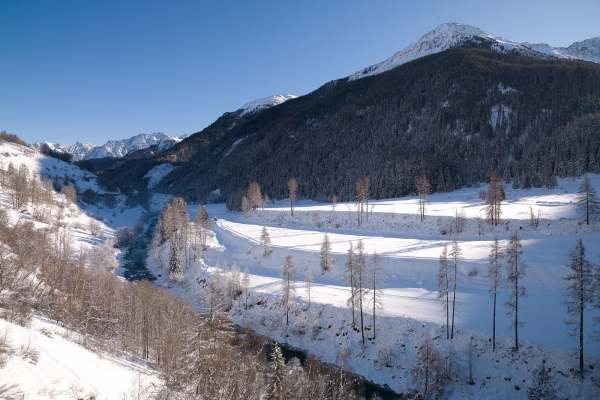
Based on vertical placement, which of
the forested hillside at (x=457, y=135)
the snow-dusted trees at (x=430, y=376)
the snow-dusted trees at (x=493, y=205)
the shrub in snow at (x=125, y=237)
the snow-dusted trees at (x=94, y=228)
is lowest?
the snow-dusted trees at (x=430, y=376)

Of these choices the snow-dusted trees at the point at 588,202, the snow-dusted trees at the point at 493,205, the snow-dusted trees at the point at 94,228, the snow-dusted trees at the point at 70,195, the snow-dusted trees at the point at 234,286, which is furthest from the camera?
the snow-dusted trees at the point at 70,195

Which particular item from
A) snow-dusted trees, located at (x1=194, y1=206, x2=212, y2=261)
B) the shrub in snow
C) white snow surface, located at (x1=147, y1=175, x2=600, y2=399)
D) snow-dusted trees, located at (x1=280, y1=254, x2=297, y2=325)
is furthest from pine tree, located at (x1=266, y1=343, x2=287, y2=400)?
the shrub in snow

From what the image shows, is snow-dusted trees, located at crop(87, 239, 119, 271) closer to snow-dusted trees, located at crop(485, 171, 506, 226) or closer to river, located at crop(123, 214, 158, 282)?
river, located at crop(123, 214, 158, 282)

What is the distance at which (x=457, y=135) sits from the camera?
5384 inches

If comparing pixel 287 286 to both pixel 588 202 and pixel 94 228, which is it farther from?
pixel 94 228

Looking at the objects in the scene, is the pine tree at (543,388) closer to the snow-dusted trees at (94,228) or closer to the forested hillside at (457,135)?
the forested hillside at (457,135)

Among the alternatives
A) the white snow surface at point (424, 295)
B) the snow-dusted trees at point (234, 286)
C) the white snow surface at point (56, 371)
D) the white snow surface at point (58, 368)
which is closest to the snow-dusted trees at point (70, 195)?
the white snow surface at point (424, 295)

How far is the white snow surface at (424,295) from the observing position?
A: 27.6 meters

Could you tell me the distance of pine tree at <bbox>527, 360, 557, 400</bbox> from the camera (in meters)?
23.8

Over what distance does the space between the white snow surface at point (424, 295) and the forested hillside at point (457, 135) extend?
112 feet

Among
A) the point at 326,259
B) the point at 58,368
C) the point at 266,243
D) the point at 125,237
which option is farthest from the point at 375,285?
the point at 125,237

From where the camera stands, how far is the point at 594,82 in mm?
134125

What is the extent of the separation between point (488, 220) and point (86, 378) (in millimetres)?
71614

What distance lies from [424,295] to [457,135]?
123662 mm
